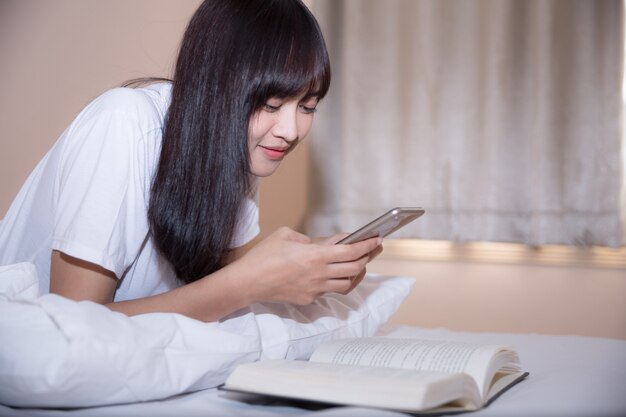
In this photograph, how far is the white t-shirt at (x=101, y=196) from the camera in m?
1.10

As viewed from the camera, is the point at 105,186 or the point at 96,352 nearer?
the point at 96,352

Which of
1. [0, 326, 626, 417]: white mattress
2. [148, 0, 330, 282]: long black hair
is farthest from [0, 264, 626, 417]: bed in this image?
[148, 0, 330, 282]: long black hair

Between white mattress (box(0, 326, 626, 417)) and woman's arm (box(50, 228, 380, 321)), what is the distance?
0.17 metres

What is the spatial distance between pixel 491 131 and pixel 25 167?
162 cm

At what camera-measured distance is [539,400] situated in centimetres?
90

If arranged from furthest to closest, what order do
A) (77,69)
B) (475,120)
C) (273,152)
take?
(77,69) < (475,120) < (273,152)

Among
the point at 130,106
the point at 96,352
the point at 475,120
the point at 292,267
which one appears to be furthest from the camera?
the point at 475,120

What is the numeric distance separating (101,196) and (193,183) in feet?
0.50

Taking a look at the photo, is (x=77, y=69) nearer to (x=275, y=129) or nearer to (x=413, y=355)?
(x=275, y=129)

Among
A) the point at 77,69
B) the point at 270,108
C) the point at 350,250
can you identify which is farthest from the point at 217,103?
the point at 77,69

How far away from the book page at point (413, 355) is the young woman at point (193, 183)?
0.11 meters

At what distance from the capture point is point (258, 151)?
127cm

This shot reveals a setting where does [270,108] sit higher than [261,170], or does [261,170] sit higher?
[270,108]

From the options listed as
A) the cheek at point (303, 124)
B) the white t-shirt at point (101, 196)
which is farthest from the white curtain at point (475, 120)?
the white t-shirt at point (101, 196)
